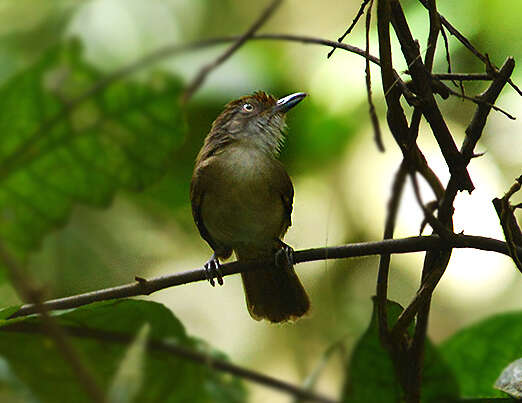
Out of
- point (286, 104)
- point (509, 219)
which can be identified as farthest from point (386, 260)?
point (286, 104)

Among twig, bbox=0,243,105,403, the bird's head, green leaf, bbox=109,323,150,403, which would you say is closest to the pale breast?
the bird's head

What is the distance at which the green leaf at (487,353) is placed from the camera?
183 centimetres

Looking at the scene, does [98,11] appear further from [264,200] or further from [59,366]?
[59,366]

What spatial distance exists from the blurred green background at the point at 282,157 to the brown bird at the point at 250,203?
0.13 m

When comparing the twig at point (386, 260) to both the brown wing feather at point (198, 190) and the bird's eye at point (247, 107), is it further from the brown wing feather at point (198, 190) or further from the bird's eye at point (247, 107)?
the bird's eye at point (247, 107)

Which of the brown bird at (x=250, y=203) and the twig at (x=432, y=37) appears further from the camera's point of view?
the brown bird at (x=250, y=203)

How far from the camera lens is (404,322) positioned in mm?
1456

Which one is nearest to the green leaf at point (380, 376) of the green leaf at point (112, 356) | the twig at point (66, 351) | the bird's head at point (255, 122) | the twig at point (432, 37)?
the green leaf at point (112, 356)

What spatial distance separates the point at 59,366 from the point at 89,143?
848mm

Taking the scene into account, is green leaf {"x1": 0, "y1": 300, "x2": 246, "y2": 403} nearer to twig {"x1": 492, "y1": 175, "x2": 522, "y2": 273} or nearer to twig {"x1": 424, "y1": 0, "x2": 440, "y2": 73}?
twig {"x1": 492, "y1": 175, "x2": 522, "y2": 273}

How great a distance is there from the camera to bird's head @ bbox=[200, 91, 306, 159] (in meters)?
2.91

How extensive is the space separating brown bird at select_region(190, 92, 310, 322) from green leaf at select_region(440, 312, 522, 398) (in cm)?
76

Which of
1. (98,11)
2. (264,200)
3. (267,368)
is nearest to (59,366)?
(264,200)

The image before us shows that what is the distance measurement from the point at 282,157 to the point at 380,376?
182cm
